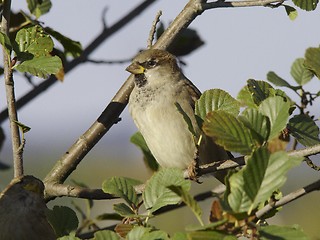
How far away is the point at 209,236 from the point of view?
1.79 meters

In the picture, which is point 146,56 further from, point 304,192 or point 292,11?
point 304,192

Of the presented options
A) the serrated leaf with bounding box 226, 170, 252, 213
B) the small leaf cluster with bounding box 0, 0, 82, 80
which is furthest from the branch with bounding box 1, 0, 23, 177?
the serrated leaf with bounding box 226, 170, 252, 213

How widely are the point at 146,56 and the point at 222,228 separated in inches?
104

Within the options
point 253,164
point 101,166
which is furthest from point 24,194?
point 101,166

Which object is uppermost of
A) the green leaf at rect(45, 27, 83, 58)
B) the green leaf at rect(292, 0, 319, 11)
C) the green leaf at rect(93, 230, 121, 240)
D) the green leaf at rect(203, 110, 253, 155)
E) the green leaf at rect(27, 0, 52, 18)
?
the green leaf at rect(27, 0, 52, 18)

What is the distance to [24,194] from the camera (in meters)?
3.05

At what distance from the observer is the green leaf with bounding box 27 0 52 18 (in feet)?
11.0

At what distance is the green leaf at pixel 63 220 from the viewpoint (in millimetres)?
2481

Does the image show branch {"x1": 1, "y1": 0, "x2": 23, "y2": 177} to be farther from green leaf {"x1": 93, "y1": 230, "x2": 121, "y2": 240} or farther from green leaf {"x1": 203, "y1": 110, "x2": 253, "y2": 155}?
green leaf {"x1": 203, "y1": 110, "x2": 253, "y2": 155}

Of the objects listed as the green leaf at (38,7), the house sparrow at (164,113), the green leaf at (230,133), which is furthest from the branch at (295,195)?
the house sparrow at (164,113)

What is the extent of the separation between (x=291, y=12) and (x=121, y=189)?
110 centimetres

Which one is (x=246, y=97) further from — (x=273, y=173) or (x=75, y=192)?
(x=273, y=173)

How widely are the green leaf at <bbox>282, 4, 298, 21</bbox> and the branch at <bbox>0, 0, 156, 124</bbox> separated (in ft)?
3.52

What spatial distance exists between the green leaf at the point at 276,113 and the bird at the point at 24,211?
1.17 meters
